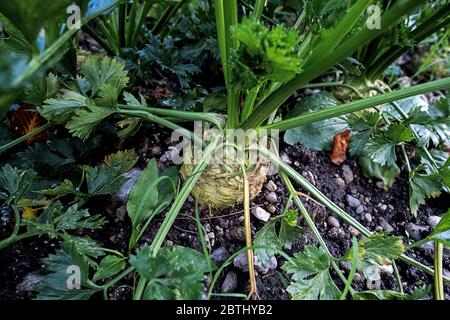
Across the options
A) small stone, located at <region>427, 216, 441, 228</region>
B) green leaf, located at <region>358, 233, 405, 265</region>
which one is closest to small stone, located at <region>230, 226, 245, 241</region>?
green leaf, located at <region>358, 233, 405, 265</region>

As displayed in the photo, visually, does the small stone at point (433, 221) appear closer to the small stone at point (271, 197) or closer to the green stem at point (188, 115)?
the small stone at point (271, 197)

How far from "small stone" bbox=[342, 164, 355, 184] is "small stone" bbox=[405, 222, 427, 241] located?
0.52ft

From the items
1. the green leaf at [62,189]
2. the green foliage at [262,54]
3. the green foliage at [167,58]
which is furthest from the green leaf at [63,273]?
the green foliage at [167,58]

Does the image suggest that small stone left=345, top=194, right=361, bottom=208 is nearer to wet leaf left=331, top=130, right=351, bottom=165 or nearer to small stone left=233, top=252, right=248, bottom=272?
wet leaf left=331, top=130, right=351, bottom=165

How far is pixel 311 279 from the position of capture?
0.80 metres

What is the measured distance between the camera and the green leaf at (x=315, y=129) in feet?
3.68

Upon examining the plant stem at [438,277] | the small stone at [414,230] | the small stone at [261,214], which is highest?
the small stone at [261,214]

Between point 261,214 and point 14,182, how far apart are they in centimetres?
47

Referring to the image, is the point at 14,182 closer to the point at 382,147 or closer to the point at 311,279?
the point at 311,279

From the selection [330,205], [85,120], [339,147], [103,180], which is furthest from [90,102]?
[339,147]

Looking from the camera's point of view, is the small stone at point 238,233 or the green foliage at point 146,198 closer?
the green foliage at point 146,198
